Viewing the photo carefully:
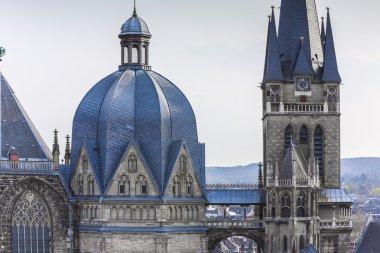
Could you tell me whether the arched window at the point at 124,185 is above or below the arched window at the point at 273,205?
above

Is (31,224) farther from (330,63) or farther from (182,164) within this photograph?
(330,63)

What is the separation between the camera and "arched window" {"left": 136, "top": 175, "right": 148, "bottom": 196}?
102000 mm

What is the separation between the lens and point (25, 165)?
10375 centimetres

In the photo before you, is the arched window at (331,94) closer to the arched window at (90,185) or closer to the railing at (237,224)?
the railing at (237,224)

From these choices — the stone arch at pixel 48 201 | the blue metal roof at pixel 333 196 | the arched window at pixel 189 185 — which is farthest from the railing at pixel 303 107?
the stone arch at pixel 48 201

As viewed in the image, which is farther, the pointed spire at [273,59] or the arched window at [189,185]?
the pointed spire at [273,59]

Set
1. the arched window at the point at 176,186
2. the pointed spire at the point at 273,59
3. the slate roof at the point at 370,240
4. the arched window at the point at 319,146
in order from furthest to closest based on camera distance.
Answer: the slate roof at the point at 370,240 < the arched window at the point at 319,146 < the pointed spire at the point at 273,59 < the arched window at the point at 176,186

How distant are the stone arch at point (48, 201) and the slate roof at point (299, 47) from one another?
20639mm

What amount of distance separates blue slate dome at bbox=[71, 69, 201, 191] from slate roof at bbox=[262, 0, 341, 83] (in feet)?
29.8

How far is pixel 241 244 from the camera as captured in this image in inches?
7702

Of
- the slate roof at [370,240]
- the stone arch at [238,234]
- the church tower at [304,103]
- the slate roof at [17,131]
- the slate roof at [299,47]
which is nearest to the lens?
the slate roof at [17,131]

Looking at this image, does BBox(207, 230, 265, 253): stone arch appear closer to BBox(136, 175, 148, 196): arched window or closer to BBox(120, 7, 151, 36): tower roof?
BBox(136, 175, 148, 196): arched window

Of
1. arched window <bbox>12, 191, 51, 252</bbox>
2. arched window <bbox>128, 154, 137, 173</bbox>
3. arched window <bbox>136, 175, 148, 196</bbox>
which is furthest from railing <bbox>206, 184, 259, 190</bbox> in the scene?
arched window <bbox>12, 191, 51, 252</bbox>

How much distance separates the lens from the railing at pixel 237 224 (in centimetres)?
10588
